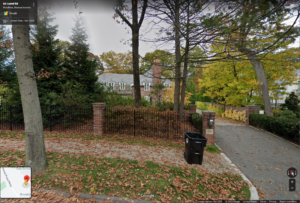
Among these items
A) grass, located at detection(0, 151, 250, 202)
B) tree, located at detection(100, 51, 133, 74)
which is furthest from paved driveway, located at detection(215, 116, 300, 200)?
tree, located at detection(100, 51, 133, 74)

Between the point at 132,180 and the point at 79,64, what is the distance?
35.4 ft

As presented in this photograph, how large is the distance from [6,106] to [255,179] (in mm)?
12214

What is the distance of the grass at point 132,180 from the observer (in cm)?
296

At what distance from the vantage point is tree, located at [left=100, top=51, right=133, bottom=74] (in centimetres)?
3475

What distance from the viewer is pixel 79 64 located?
11.0 meters

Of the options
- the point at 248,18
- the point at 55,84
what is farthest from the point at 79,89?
the point at 248,18

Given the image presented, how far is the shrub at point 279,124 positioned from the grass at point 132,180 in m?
5.66

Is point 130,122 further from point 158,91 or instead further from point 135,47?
point 135,47

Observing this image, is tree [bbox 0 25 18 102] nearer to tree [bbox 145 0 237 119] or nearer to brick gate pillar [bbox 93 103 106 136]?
brick gate pillar [bbox 93 103 106 136]

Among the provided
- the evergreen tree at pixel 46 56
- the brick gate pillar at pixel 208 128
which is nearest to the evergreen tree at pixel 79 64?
the evergreen tree at pixel 46 56

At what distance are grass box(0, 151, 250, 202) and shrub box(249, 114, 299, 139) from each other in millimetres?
5661

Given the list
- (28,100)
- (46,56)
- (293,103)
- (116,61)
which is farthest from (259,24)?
(116,61)

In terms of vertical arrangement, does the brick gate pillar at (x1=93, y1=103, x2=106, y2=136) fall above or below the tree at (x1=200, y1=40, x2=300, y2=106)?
below

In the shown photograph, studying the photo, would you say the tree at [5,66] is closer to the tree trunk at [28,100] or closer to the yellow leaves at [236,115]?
the tree trunk at [28,100]
